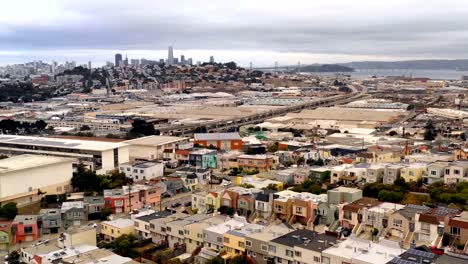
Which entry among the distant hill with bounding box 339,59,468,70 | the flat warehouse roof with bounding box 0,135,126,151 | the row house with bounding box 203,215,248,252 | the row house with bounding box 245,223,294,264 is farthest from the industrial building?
the distant hill with bounding box 339,59,468,70

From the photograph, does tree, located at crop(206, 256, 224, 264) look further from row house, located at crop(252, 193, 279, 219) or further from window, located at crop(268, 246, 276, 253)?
row house, located at crop(252, 193, 279, 219)

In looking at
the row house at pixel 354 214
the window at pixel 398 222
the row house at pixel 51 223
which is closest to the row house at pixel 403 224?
the window at pixel 398 222

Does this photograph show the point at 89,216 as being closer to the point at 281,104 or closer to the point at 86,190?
the point at 86,190

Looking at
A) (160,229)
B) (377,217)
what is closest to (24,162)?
(160,229)

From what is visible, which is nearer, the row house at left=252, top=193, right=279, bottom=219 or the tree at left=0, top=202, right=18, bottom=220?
the row house at left=252, top=193, right=279, bottom=219

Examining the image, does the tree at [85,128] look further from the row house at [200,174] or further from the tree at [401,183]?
the tree at [401,183]

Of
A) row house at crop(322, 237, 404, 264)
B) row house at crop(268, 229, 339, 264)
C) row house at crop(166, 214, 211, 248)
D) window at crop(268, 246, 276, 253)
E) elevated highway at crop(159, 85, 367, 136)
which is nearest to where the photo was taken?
row house at crop(322, 237, 404, 264)
